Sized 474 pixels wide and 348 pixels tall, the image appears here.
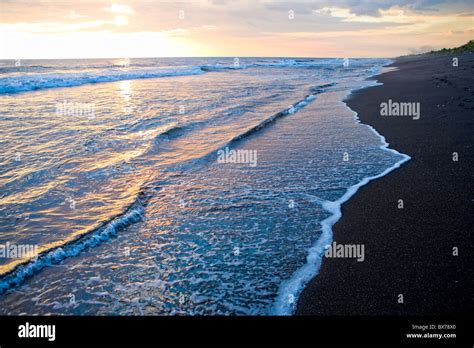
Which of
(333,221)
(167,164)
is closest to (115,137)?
(167,164)

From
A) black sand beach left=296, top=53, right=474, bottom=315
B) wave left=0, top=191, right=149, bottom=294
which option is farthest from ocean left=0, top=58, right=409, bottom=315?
black sand beach left=296, top=53, right=474, bottom=315

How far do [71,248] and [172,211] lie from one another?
1.89 meters

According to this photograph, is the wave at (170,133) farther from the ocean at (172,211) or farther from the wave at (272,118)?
the wave at (272,118)

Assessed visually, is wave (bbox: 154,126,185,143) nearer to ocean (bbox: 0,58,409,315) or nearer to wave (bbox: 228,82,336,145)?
ocean (bbox: 0,58,409,315)

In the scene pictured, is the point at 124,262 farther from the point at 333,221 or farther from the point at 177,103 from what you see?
the point at 177,103

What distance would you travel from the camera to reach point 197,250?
4957 millimetres

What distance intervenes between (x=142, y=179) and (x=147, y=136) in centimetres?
449

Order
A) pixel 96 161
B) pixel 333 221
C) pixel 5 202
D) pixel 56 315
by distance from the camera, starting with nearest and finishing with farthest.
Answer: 1. pixel 56 315
2. pixel 333 221
3. pixel 5 202
4. pixel 96 161

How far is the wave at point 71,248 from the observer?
4284 millimetres

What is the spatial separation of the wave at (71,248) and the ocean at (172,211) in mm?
18

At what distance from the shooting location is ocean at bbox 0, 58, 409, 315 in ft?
13.2

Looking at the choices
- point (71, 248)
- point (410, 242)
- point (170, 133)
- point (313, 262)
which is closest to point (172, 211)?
point (71, 248)

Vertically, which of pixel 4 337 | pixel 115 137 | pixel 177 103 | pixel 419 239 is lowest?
pixel 4 337

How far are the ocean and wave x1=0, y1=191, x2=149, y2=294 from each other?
18 mm
